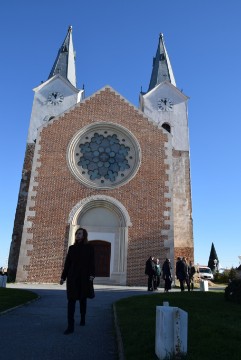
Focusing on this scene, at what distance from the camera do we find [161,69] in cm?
3638

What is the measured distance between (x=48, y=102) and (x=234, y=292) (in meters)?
25.1

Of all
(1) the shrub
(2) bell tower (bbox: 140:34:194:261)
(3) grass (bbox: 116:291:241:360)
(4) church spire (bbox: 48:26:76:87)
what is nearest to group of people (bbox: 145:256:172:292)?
(1) the shrub

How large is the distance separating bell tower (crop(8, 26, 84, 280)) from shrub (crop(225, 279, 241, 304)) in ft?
51.8

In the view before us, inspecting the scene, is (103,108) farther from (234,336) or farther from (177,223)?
(234,336)

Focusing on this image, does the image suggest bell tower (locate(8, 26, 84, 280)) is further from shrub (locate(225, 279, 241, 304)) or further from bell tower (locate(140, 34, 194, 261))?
shrub (locate(225, 279, 241, 304))

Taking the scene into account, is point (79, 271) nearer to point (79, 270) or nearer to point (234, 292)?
point (79, 270)

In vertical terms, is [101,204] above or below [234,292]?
above

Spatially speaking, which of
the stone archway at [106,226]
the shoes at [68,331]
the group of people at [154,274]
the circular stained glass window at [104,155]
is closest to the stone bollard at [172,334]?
the shoes at [68,331]

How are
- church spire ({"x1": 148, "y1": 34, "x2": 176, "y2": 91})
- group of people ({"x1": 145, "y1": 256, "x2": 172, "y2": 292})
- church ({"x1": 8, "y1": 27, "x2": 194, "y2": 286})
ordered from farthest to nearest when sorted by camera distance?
church spire ({"x1": 148, "y1": 34, "x2": 176, "y2": 91}) < church ({"x1": 8, "y1": 27, "x2": 194, "y2": 286}) < group of people ({"x1": 145, "y1": 256, "x2": 172, "y2": 292})

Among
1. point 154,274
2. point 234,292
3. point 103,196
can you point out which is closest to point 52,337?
point 234,292

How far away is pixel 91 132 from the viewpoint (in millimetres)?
24312

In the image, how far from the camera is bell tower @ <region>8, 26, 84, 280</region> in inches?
965

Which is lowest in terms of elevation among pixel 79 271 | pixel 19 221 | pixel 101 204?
pixel 79 271

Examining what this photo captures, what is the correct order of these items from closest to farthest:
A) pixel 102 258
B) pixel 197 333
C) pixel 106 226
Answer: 1. pixel 197 333
2. pixel 102 258
3. pixel 106 226
